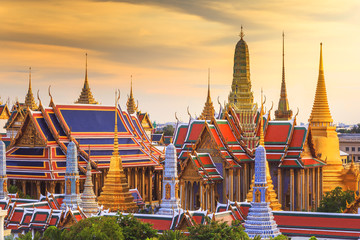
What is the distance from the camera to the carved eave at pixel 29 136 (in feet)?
197

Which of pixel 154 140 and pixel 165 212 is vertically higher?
pixel 154 140

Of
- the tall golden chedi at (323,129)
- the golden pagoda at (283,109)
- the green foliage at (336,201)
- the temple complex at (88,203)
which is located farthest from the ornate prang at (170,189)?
the golden pagoda at (283,109)

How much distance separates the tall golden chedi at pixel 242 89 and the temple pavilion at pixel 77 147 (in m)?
7.12

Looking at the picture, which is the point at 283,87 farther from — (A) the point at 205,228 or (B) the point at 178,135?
(A) the point at 205,228

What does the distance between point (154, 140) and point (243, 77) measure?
170ft

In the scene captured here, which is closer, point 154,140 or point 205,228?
point 205,228

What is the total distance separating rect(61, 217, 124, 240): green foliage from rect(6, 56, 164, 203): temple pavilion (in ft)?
65.2

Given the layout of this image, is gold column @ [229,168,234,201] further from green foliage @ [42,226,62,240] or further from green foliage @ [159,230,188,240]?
green foliage @ [42,226,62,240]

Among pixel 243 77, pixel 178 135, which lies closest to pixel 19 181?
pixel 178 135

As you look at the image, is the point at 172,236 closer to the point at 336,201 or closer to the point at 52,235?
the point at 52,235

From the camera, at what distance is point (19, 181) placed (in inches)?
2311

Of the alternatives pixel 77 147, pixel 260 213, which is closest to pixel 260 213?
pixel 260 213

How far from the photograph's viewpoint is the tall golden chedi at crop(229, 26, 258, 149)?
57.3 meters

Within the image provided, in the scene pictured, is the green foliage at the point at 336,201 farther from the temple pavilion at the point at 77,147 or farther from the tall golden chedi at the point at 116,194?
the temple pavilion at the point at 77,147
